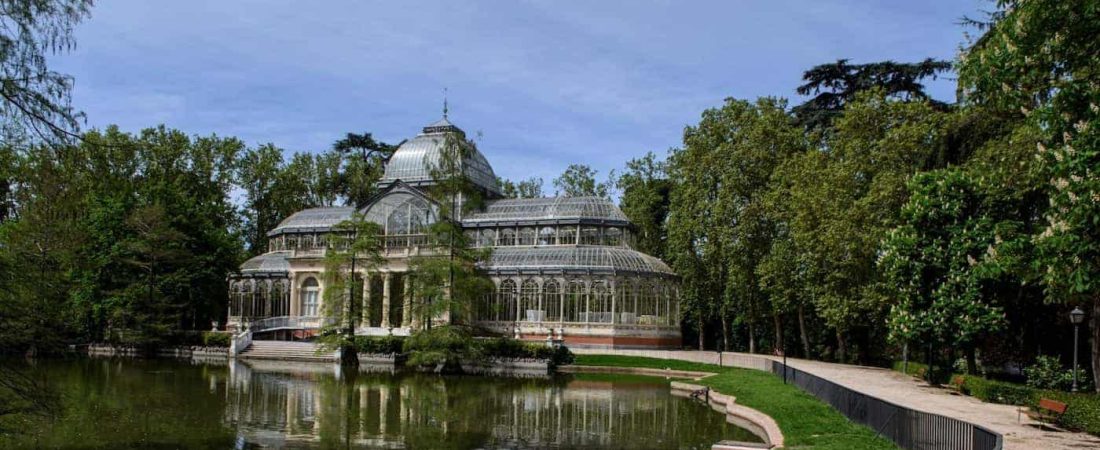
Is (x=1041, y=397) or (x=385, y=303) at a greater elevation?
(x=385, y=303)

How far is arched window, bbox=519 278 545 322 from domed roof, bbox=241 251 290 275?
16917 mm

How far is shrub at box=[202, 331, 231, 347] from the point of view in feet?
163

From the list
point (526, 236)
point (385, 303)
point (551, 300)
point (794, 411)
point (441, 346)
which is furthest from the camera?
point (526, 236)

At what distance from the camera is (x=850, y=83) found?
2036 inches

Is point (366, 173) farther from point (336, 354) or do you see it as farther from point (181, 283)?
point (336, 354)

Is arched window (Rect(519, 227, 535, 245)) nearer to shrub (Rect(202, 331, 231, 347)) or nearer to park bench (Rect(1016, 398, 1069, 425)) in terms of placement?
shrub (Rect(202, 331, 231, 347))

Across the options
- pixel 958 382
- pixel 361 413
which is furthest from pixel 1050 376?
pixel 361 413

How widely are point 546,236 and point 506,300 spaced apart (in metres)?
5.31

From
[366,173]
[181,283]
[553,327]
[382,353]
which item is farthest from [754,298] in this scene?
[366,173]

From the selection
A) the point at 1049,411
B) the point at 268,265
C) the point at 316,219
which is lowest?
the point at 1049,411

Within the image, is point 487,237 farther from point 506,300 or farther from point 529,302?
point 529,302

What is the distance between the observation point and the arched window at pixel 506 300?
5288 centimetres

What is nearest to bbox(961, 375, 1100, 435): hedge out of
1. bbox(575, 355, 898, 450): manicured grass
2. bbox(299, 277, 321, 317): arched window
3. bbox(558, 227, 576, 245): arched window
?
bbox(575, 355, 898, 450): manicured grass

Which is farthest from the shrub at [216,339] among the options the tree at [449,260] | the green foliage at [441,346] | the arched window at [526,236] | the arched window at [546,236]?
the arched window at [546,236]
